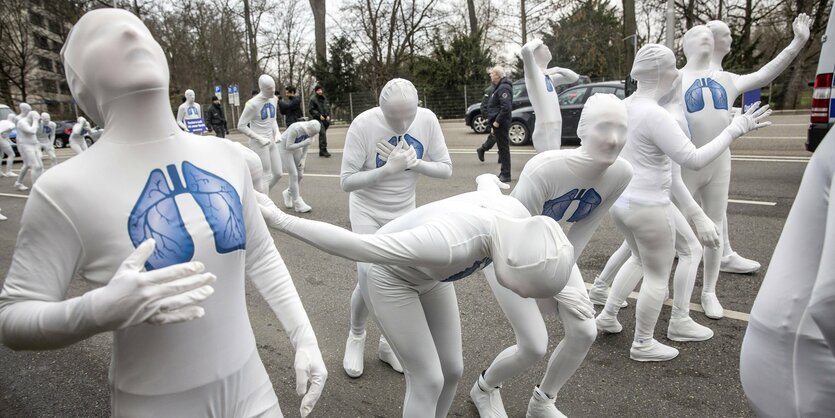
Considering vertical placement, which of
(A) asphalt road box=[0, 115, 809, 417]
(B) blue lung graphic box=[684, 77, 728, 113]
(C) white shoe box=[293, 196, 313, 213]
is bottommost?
(A) asphalt road box=[0, 115, 809, 417]

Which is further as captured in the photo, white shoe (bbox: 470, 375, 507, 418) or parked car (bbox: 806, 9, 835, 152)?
parked car (bbox: 806, 9, 835, 152)

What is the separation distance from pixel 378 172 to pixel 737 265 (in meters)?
3.60

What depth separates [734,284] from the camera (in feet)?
15.6

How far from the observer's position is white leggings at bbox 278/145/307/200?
27.9 ft

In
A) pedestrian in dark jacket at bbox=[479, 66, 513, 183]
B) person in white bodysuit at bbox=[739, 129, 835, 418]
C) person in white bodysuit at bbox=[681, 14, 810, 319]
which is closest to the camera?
person in white bodysuit at bbox=[739, 129, 835, 418]

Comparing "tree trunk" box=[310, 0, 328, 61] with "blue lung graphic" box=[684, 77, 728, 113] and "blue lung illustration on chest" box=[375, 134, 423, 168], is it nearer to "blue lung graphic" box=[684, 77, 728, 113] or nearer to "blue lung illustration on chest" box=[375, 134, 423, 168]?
"blue lung graphic" box=[684, 77, 728, 113]

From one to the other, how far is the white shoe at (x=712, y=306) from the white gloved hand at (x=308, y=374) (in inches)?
137

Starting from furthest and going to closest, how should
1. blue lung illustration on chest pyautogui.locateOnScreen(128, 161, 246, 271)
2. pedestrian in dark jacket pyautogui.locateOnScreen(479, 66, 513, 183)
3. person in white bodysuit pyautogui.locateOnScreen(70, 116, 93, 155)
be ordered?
1. person in white bodysuit pyautogui.locateOnScreen(70, 116, 93, 155)
2. pedestrian in dark jacket pyautogui.locateOnScreen(479, 66, 513, 183)
3. blue lung illustration on chest pyautogui.locateOnScreen(128, 161, 246, 271)

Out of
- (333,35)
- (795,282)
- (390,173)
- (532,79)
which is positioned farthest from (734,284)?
(333,35)

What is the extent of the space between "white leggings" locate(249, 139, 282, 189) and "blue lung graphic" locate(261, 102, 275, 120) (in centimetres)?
44

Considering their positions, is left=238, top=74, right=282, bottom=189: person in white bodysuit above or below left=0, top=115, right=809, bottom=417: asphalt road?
above

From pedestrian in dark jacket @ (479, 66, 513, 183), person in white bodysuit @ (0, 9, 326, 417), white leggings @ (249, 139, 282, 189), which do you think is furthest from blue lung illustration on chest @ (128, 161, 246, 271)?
pedestrian in dark jacket @ (479, 66, 513, 183)

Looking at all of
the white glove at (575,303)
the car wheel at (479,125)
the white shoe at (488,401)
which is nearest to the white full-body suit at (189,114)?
the car wheel at (479,125)

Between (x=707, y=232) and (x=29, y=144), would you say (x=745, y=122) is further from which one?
(x=29, y=144)
